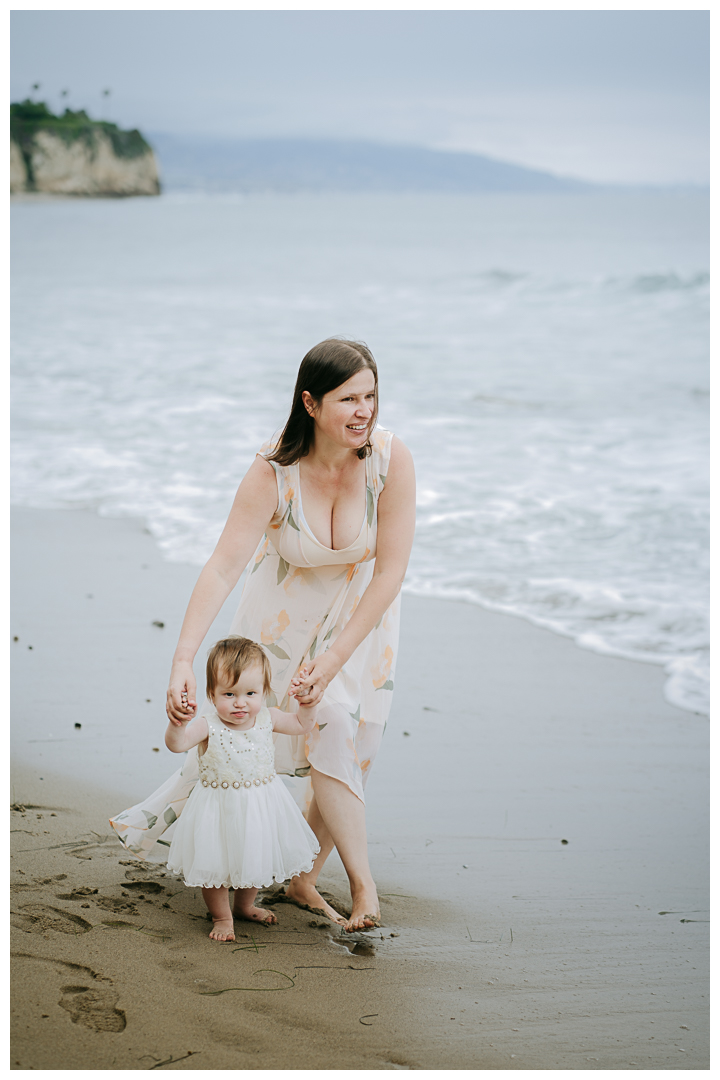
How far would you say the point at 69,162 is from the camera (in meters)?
60.9

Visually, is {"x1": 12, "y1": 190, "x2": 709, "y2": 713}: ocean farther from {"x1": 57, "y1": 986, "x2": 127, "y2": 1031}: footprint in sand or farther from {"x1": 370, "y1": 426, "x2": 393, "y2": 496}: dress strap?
{"x1": 57, "y1": 986, "x2": 127, "y2": 1031}: footprint in sand

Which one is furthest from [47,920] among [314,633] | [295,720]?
[314,633]

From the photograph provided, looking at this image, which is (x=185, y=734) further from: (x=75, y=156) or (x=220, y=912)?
(x=75, y=156)

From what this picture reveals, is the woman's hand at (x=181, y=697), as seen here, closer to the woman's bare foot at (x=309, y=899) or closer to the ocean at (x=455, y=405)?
the woman's bare foot at (x=309, y=899)

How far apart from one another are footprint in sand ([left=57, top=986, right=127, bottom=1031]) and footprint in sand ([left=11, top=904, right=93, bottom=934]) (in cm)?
26

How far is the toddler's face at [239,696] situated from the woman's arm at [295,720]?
10 centimetres

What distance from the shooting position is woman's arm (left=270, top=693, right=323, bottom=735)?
2549mm

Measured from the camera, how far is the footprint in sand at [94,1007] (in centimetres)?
201

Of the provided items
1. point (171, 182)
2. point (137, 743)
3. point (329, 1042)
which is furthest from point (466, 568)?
point (171, 182)

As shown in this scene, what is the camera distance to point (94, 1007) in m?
2.06

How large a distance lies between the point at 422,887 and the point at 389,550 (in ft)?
3.46

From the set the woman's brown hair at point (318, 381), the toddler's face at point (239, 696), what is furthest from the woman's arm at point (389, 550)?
the toddler's face at point (239, 696)

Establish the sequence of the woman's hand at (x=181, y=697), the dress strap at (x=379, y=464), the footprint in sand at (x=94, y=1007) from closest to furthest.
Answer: the footprint in sand at (x=94, y=1007) < the woman's hand at (x=181, y=697) < the dress strap at (x=379, y=464)

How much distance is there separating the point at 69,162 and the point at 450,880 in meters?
65.9
